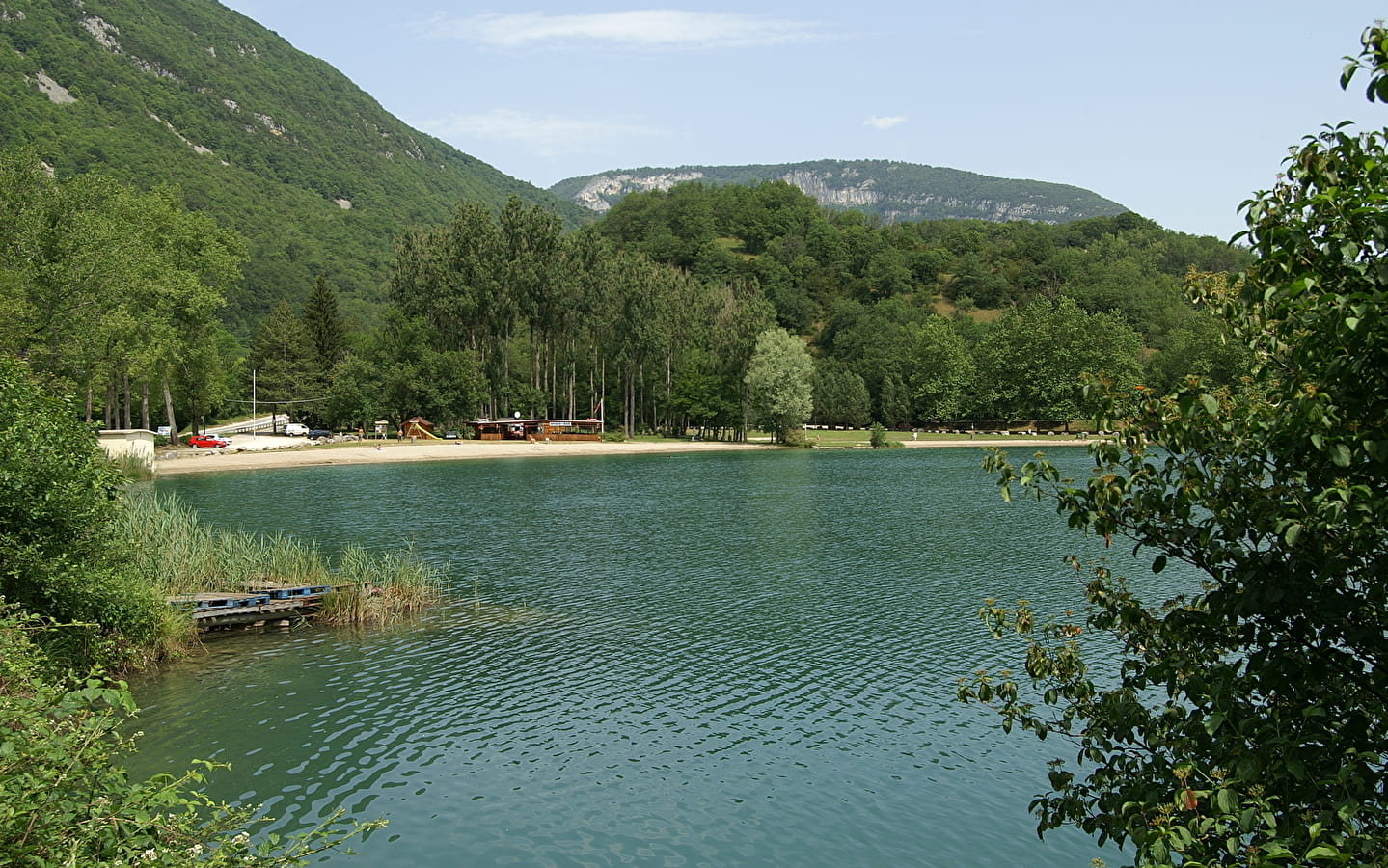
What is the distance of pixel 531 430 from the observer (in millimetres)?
100562

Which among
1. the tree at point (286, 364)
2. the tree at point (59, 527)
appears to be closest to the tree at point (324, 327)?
the tree at point (286, 364)

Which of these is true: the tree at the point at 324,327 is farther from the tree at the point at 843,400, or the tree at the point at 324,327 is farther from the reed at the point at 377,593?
the reed at the point at 377,593

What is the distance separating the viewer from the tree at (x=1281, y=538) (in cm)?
543

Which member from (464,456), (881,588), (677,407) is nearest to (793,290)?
(677,407)

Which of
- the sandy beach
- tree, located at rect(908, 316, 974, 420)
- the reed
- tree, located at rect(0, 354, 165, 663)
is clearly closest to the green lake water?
the reed

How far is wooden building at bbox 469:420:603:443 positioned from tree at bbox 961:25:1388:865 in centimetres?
→ 9414

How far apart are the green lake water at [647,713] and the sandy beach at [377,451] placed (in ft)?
122

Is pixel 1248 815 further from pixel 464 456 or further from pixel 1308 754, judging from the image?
pixel 464 456

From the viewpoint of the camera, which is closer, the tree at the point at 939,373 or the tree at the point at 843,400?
the tree at the point at 939,373

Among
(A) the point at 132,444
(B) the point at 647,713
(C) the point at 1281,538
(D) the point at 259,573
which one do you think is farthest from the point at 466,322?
(C) the point at 1281,538

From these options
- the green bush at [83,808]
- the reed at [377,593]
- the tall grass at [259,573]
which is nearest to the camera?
the green bush at [83,808]

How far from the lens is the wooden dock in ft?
72.2

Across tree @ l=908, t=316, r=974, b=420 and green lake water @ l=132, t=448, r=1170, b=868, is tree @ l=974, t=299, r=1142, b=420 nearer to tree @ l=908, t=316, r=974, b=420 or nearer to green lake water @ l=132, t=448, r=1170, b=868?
tree @ l=908, t=316, r=974, b=420

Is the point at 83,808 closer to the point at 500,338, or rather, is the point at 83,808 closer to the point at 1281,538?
the point at 1281,538
